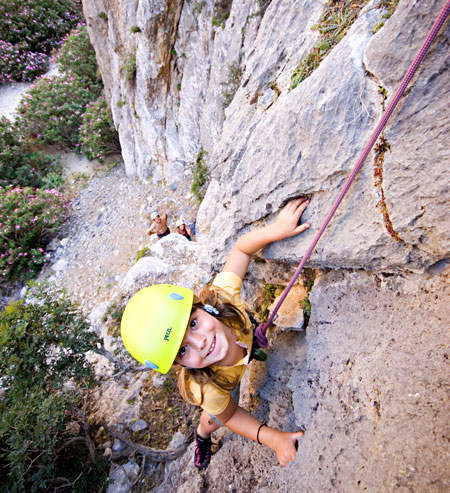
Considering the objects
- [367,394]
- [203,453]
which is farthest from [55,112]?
[367,394]

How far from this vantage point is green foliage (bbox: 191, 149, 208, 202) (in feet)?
27.0

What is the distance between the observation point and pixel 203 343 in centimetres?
248

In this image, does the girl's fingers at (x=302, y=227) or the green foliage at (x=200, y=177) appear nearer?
the girl's fingers at (x=302, y=227)

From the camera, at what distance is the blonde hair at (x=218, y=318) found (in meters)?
2.73

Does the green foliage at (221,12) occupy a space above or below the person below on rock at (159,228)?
above

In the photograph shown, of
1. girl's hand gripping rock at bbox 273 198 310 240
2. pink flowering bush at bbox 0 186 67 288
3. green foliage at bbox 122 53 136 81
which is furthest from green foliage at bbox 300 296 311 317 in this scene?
pink flowering bush at bbox 0 186 67 288

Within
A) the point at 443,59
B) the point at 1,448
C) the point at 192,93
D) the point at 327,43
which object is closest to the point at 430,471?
the point at 443,59

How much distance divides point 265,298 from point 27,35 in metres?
20.1

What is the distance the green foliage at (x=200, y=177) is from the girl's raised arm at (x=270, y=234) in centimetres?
546

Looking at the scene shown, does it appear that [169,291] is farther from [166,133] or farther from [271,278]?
[166,133]

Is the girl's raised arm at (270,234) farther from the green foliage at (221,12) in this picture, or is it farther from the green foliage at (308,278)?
the green foliage at (221,12)

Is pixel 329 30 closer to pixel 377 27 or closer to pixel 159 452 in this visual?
pixel 377 27

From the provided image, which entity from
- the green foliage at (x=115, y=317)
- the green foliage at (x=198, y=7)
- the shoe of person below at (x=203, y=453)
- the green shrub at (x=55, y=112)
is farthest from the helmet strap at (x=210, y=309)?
the green shrub at (x=55, y=112)

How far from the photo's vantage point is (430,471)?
1.66 meters
